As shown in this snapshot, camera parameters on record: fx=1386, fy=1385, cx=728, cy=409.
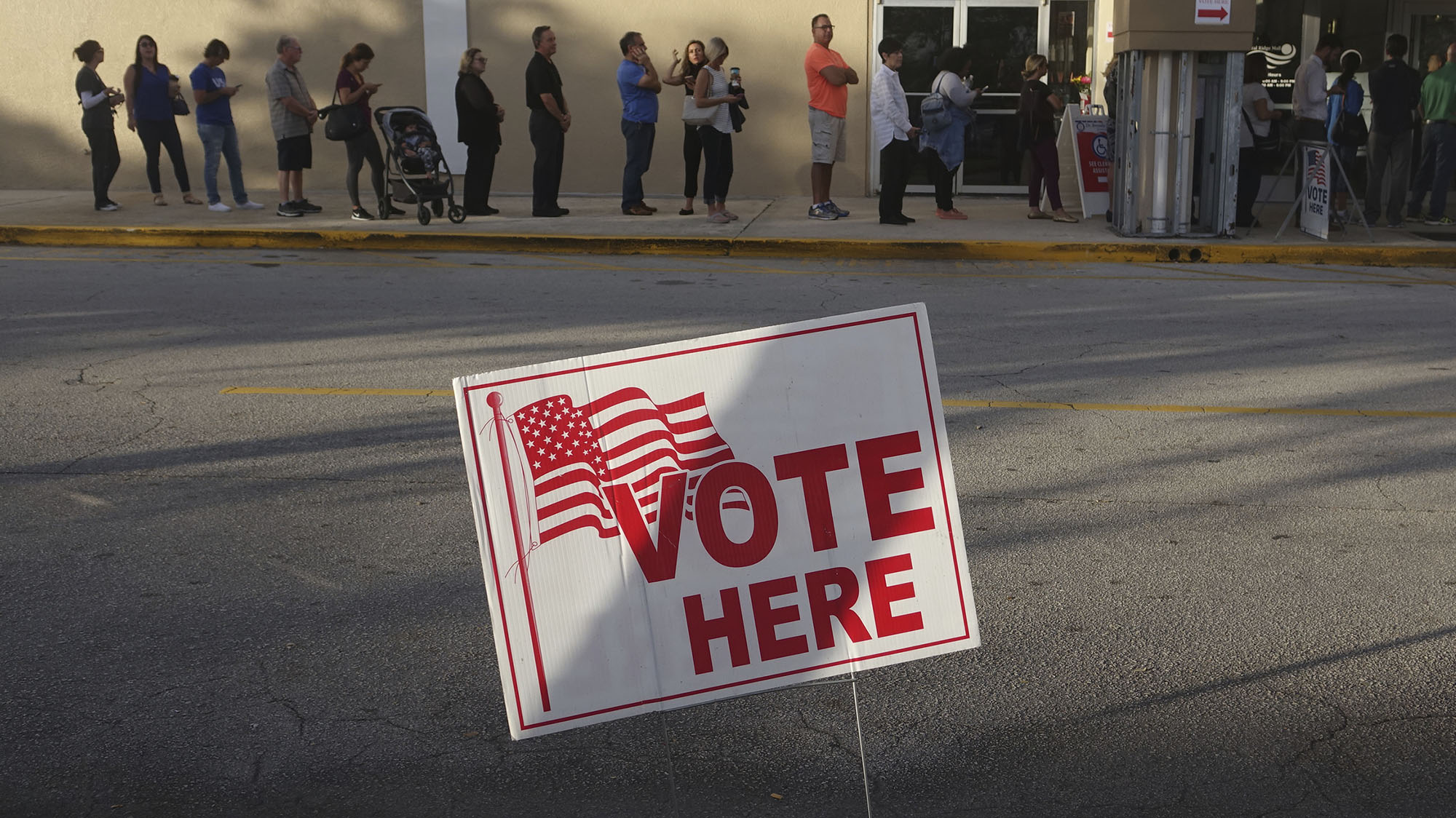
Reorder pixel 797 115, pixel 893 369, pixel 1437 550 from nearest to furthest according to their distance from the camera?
1. pixel 893 369
2. pixel 1437 550
3. pixel 797 115

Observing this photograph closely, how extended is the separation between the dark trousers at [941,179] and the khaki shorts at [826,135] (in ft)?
3.04

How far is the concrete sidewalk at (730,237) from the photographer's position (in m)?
12.9

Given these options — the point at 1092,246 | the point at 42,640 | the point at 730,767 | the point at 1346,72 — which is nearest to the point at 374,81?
the point at 1092,246

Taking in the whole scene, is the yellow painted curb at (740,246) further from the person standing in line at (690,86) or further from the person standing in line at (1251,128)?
the person standing in line at (690,86)

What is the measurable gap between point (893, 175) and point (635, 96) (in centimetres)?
281

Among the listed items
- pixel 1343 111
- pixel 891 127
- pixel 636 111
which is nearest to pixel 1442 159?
pixel 1343 111

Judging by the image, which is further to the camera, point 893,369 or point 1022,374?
point 1022,374

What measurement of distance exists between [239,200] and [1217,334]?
1090 centimetres

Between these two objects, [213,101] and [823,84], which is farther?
[213,101]

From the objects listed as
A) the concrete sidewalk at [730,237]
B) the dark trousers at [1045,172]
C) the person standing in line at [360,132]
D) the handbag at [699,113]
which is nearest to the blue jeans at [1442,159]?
the concrete sidewalk at [730,237]

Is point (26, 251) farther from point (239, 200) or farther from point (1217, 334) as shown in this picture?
point (1217, 334)

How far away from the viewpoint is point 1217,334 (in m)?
9.03

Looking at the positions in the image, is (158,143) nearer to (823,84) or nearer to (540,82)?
(540,82)

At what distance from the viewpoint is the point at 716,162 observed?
47.4ft
